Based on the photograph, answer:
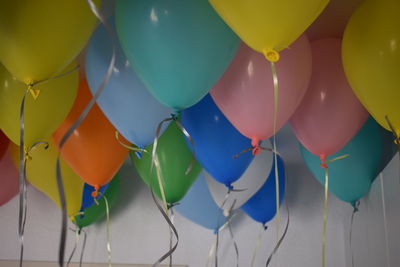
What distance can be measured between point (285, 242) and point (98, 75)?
100 cm

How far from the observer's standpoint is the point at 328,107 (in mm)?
1139

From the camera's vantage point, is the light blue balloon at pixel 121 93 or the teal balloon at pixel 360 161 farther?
the teal balloon at pixel 360 161

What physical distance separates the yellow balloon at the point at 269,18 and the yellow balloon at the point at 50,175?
750 mm

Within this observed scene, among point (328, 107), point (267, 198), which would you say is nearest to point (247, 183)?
point (267, 198)

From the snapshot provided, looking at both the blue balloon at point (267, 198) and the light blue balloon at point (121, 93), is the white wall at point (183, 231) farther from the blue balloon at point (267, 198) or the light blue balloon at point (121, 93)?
the light blue balloon at point (121, 93)

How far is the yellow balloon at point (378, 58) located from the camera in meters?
0.89

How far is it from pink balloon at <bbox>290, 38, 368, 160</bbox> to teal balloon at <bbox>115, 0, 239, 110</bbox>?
12.4 inches

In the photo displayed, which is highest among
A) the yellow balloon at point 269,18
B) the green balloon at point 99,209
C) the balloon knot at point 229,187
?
the yellow balloon at point 269,18

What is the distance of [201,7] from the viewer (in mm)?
908

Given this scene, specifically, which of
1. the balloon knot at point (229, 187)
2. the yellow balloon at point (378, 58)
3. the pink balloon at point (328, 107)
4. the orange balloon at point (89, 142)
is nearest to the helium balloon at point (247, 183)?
the balloon knot at point (229, 187)

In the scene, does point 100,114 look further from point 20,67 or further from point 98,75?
point 20,67

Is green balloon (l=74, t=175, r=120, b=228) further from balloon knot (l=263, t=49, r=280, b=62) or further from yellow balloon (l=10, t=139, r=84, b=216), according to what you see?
balloon knot (l=263, t=49, r=280, b=62)

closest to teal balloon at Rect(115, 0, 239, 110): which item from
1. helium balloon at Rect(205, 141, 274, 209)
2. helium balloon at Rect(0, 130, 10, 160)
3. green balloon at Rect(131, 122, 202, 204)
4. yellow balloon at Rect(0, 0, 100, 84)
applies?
yellow balloon at Rect(0, 0, 100, 84)

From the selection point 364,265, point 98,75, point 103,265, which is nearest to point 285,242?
point 364,265
